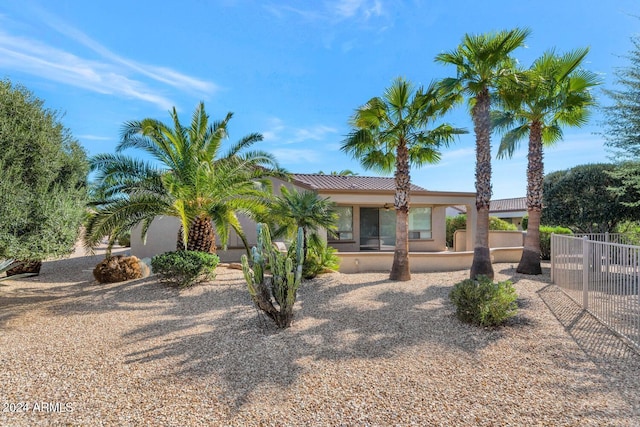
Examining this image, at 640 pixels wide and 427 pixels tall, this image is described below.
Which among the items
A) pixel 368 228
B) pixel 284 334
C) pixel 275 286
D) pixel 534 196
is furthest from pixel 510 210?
pixel 284 334

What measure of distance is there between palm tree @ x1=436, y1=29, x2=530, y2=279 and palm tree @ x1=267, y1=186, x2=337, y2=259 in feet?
17.2

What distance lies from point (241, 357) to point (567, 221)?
1741cm

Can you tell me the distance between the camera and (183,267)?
969 centimetres

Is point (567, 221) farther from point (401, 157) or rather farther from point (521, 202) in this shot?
point (521, 202)

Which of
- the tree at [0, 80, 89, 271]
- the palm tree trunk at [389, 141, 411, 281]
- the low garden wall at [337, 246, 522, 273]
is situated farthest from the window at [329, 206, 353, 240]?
the tree at [0, 80, 89, 271]

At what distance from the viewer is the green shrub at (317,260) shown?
1119 cm

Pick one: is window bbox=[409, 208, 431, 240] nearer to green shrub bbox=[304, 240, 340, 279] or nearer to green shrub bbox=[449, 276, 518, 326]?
green shrub bbox=[304, 240, 340, 279]

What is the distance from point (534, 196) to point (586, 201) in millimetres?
4897

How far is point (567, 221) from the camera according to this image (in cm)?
1602

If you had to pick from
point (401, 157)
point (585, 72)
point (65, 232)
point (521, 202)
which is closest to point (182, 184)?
point (65, 232)

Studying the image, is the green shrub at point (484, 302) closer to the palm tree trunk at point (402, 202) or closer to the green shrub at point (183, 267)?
the palm tree trunk at point (402, 202)

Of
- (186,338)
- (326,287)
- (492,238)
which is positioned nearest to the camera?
(186,338)

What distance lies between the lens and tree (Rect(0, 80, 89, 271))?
6.51 m

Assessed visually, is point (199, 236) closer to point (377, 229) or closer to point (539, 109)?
point (377, 229)
